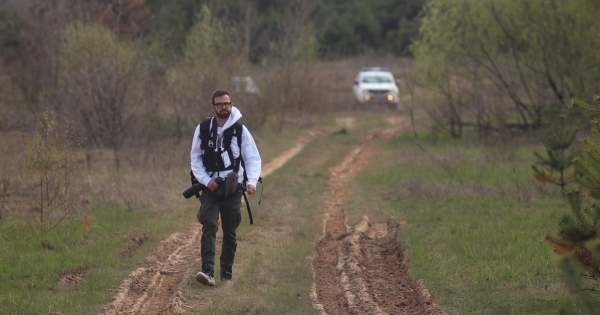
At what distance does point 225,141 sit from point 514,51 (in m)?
16.6

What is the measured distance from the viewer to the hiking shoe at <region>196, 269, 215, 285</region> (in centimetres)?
773

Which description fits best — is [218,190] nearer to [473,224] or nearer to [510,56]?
[473,224]

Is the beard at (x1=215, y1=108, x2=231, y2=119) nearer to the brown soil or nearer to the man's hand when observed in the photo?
the man's hand

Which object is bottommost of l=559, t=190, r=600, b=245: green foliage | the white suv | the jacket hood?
the white suv

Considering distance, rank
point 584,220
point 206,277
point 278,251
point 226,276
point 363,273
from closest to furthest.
Result: point 584,220, point 206,277, point 226,276, point 363,273, point 278,251

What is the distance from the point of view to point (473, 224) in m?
10.8

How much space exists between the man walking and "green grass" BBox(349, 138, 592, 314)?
2.25 m

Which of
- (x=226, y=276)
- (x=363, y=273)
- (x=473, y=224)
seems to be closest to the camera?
(x=226, y=276)

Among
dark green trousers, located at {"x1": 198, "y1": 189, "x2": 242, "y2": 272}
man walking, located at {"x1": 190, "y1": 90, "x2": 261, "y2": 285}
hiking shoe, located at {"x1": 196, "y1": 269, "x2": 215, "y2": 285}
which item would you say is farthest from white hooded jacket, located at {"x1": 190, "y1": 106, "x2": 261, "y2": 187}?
hiking shoe, located at {"x1": 196, "y1": 269, "x2": 215, "y2": 285}

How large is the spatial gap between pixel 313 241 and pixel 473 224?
2.48m

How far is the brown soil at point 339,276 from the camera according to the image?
7074mm

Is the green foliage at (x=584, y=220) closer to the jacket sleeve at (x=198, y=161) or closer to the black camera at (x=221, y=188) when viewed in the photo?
the black camera at (x=221, y=188)

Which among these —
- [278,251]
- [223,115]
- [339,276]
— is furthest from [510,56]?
[223,115]

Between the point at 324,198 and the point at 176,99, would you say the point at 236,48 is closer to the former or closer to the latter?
the point at 176,99
